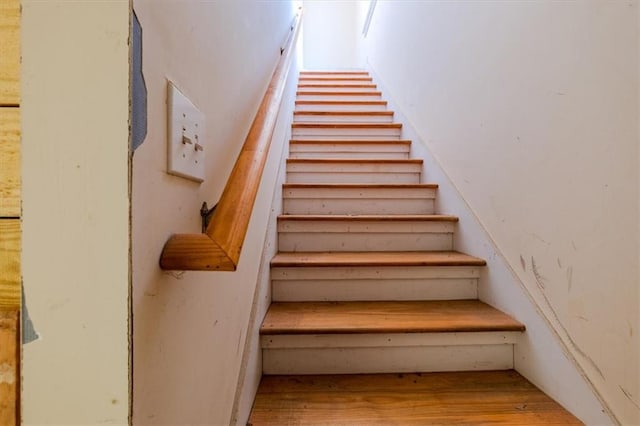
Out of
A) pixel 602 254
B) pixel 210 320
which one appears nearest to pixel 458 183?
pixel 602 254

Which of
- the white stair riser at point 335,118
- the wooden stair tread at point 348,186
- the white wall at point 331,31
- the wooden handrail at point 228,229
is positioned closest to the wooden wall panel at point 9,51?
the wooden handrail at point 228,229

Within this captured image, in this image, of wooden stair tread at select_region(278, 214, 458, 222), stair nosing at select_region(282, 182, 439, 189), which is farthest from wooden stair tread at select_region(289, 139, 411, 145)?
wooden stair tread at select_region(278, 214, 458, 222)

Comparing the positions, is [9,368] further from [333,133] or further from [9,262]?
[333,133]

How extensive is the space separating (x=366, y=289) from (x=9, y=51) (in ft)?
4.21

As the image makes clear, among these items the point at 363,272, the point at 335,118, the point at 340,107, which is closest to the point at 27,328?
the point at 363,272

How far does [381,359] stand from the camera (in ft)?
3.74

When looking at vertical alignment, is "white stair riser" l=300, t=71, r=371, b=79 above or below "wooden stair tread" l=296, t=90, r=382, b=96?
above

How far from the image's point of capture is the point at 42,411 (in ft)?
1.12

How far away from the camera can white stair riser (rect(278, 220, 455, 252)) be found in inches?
64.4

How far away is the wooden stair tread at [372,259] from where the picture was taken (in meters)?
1.36

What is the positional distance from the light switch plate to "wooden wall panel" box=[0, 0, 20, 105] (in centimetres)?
17

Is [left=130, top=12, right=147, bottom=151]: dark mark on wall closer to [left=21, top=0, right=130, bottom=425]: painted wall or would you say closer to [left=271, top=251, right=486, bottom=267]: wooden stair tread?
[left=21, top=0, right=130, bottom=425]: painted wall

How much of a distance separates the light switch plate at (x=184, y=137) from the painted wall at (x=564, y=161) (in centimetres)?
97

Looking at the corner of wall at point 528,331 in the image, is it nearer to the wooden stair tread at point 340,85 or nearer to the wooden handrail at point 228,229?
the wooden handrail at point 228,229
